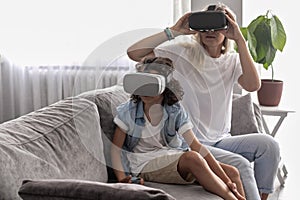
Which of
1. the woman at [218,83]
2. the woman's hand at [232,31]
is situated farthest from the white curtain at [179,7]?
the woman's hand at [232,31]

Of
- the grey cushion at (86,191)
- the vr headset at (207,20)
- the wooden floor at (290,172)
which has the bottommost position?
the wooden floor at (290,172)

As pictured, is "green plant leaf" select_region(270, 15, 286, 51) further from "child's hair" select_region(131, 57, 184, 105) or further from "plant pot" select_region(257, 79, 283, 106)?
"child's hair" select_region(131, 57, 184, 105)

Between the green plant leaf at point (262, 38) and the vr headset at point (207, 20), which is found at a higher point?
the vr headset at point (207, 20)

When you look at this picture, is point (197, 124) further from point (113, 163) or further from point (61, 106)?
point (61, 106)

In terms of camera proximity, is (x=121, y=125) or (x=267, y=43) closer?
(x=121, y=125)

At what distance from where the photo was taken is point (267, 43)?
3.20 m

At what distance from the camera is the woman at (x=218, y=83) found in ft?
6.85

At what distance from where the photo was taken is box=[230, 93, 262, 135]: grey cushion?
267 centimetres

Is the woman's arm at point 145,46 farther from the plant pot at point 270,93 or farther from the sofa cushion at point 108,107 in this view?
the plant pot at point 270,93

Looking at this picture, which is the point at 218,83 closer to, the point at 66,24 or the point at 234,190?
the point at 234,190

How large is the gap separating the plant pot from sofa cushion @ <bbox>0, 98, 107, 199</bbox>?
1.56 meters

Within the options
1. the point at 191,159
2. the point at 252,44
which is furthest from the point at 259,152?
the point at 252,44

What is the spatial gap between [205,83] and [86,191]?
1204mm

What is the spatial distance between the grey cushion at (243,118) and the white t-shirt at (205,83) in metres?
0.26
